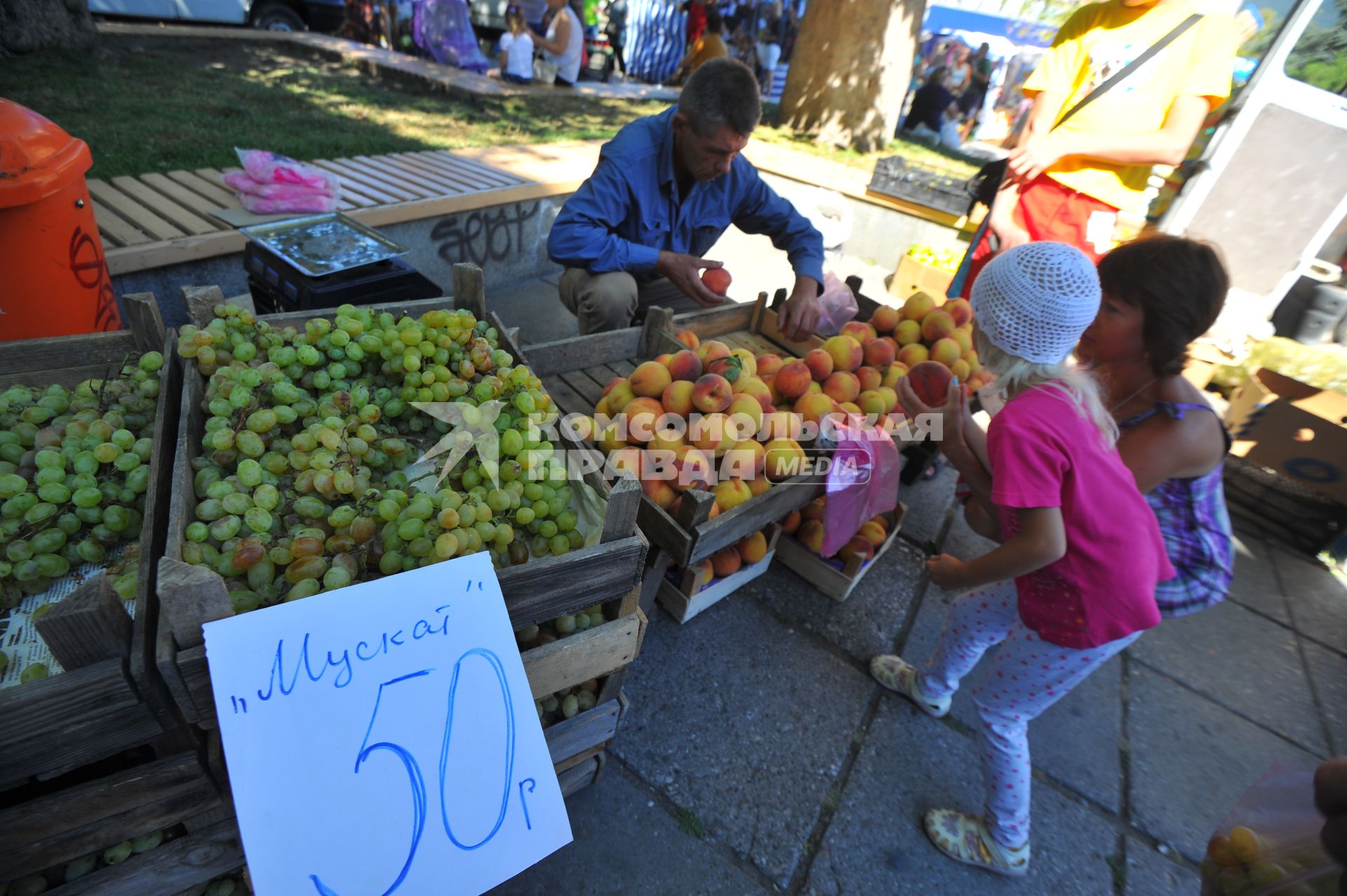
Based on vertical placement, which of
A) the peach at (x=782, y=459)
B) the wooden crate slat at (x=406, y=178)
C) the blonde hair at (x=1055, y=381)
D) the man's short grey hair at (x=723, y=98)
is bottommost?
the peach at (x=782, y=459)

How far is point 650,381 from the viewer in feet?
7.04

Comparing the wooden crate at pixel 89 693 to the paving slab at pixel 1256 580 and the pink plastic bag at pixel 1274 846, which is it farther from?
the paving slab at pixel 1256 580

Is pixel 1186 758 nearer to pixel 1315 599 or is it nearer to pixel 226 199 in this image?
pixel 1315 599

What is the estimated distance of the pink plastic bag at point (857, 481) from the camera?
220 centimetres

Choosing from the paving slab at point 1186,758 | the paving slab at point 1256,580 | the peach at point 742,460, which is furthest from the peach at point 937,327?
the paving slab at point 1256,580

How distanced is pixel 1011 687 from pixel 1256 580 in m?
2.82

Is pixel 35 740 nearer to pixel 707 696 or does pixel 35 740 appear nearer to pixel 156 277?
pixel 707 696

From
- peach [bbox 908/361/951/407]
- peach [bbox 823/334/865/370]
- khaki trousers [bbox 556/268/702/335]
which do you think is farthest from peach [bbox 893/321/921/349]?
khaki trousers [bbox 556/268/702/335]

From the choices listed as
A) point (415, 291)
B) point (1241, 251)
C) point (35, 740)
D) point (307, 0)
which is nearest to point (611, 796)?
point (35, 740)

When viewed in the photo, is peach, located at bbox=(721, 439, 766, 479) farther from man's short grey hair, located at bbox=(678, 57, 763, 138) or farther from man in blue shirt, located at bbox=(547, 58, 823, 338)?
man's short grey hair, located at bbox=(678, 57, 763, 138)

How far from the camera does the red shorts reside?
3502 mm

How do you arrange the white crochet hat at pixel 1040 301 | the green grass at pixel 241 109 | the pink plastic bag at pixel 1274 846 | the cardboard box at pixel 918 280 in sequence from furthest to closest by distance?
1. the cardboard box at pixel 918 280
2. the green grass at pixel 241 109
3. the white crochet hat at pixel 1040 301
4. the pink plastic bag at pixel 1274 846

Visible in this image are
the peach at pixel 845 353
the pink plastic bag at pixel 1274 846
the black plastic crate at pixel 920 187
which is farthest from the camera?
the black plastic crate at pixel 920 187

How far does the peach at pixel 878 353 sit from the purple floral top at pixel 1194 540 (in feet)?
3.90
